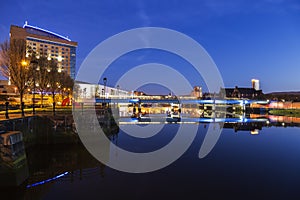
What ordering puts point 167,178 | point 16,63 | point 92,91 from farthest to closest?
point 92,91 → point 16,63 → point 167,178

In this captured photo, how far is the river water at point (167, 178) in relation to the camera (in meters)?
16.4

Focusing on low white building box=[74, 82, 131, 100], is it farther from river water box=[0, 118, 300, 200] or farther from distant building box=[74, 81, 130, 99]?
river water box=[0, 118, 300, 200]

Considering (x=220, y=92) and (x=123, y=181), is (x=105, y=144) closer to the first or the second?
(x=123, y=181)

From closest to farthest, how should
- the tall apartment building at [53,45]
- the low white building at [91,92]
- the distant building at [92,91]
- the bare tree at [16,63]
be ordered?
the bare tree at [16,63], the low white building at [91,92], the distant building at [92,91], the tall apartment building at [53,45]

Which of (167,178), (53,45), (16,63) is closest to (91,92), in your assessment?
(53,45)

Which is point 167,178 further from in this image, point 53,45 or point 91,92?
point 53,45

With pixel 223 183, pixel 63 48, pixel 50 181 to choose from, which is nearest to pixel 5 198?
pixel 50 181

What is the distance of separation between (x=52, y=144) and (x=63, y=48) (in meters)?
172

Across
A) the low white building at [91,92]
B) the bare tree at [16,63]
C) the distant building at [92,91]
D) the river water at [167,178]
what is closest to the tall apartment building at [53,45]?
the distant building at [92,91]

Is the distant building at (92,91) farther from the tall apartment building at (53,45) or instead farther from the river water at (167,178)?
the river water at (167,178)

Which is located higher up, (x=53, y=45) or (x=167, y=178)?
(x=53, y=45)

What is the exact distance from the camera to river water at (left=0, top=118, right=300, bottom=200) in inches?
645

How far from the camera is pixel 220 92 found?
190000 mm

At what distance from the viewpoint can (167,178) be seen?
1989 centimetres
